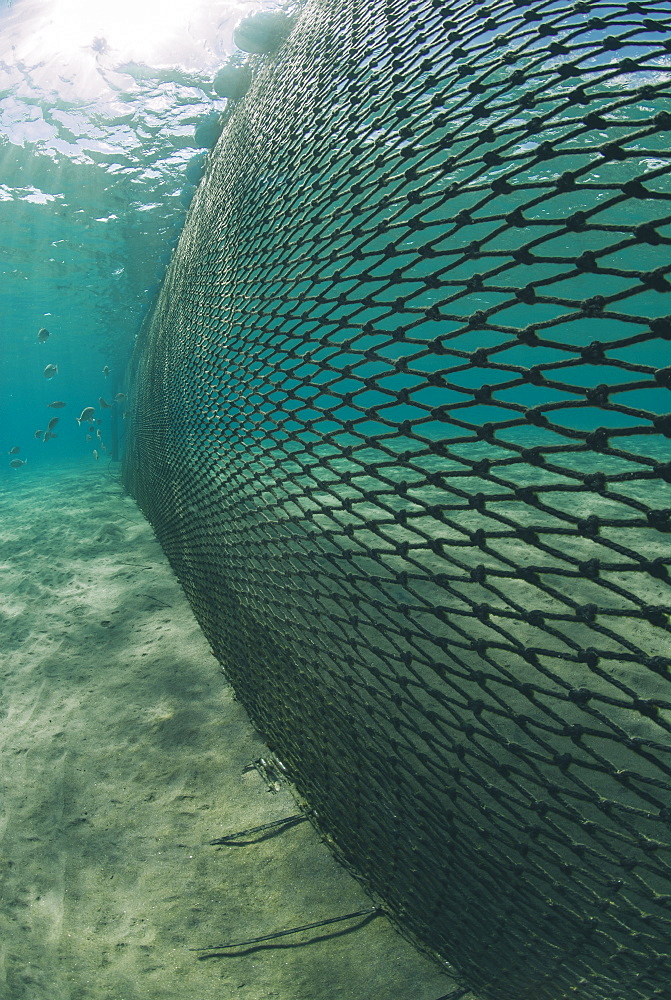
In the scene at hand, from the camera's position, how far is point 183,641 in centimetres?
417

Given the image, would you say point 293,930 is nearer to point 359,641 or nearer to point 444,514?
point 359,641

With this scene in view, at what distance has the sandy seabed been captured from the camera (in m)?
1.99

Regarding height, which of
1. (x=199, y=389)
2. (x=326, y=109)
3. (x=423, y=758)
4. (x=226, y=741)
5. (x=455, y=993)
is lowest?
(x=455, y=993)

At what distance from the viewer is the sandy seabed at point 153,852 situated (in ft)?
6.53

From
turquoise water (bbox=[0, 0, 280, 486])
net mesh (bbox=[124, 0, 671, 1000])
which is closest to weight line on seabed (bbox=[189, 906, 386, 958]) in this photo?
net mesh (bbox=[124, 0, 671, 1000])

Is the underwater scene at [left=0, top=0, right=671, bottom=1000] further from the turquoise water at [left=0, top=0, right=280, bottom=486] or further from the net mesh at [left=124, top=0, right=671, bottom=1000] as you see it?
the turquoise water at [left=0, top=0, right=280, bottom=486]

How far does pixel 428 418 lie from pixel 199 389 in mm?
2799

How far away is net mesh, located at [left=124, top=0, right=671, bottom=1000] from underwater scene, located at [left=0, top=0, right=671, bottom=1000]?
0.8 inches

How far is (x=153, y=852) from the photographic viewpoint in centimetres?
249

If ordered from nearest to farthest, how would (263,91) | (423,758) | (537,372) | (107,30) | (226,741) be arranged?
(537,372), (423,758), (226,741), (263,91), (107,30)

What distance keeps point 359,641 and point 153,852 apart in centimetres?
147

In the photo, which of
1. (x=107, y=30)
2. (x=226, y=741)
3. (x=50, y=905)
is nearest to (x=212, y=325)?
(x=226, y=741)

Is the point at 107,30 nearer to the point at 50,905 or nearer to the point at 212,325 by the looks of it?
the point at 212,325

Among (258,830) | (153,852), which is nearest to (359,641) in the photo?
(258,830)
